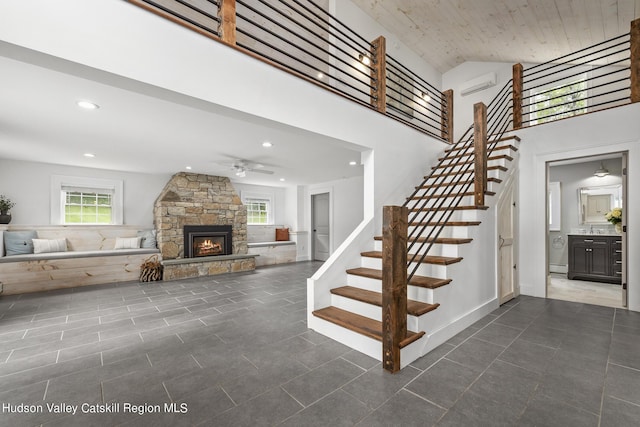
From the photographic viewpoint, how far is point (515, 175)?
4.11 m

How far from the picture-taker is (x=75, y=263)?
5.05 m

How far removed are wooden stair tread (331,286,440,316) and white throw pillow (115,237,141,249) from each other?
519cm

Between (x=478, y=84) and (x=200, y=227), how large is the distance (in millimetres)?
6938

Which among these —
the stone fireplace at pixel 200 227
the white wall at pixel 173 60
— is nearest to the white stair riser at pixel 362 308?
the white wall at pixel 173 60

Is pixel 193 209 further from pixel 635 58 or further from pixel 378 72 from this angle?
pixel 635 58

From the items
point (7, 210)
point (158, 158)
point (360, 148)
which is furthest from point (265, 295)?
point (7, 210)

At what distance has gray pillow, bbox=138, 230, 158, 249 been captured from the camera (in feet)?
20.2

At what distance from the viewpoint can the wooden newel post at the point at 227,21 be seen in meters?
2.12

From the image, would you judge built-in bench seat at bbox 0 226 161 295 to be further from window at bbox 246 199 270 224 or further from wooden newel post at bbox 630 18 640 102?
wooden newel post at bbox 630 18 640 102

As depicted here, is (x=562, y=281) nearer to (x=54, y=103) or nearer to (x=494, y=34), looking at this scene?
(x=494, y=34)

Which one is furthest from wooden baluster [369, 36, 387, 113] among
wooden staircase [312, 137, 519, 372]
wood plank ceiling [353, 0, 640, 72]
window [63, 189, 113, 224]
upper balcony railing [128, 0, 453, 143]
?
window [63, 189, 113, 224]

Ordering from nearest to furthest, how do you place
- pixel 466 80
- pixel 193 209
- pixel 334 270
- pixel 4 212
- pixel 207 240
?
pixel 334 270 < pixel 4 212 < pixel 466 80 < pixel 193 209 < pixel 207 240

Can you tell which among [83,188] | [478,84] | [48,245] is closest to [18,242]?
[48,245]

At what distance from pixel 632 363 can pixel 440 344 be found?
4.53 ft
